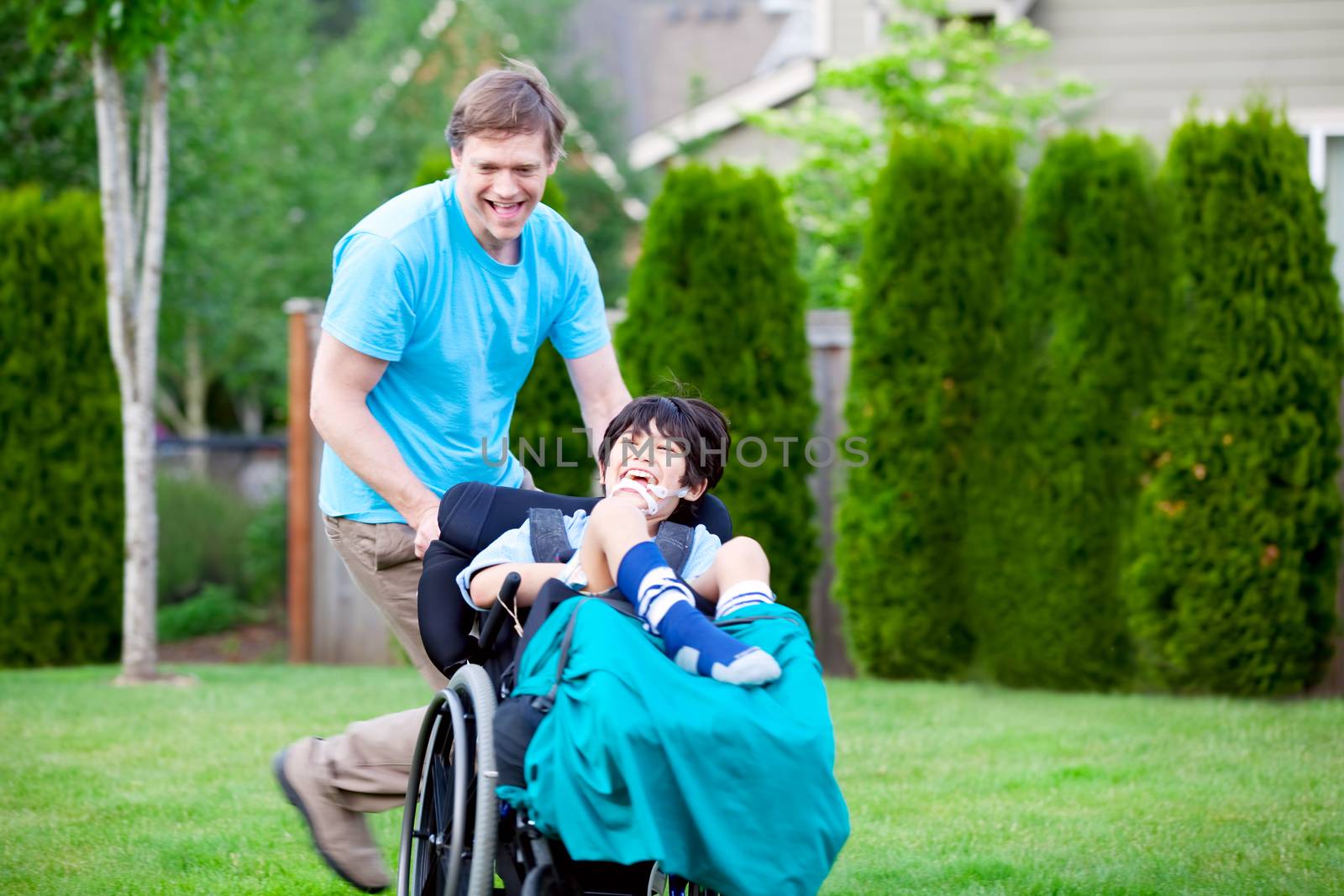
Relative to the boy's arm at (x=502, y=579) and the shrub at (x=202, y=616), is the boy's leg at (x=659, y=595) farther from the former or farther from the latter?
the shrub at (x=202, y=616)

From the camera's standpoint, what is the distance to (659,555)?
2514 mm

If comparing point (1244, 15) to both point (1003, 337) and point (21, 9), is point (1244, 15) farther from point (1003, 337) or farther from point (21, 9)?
point (21, 9)

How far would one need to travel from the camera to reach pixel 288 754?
3074 mm

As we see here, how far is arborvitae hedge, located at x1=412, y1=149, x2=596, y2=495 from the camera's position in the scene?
6.79 metres

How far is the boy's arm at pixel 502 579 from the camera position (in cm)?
266

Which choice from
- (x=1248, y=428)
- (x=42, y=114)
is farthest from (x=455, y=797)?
(x=42, y=114)

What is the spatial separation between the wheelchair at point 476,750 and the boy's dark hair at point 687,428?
0.11 m

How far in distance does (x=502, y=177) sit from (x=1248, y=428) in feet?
14.0

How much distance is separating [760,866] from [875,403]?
4.48 m

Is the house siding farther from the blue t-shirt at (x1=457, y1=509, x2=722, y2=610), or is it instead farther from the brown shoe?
the brown shoe

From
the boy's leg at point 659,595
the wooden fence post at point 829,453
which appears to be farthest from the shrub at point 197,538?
the boy's leg at point 659,595

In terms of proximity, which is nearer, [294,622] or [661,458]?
[661,458]

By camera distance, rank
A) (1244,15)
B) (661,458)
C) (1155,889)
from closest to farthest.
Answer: (661,458) < (1155,889) < (1244,15)

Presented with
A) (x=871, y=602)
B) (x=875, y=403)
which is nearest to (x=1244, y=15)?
(x=875, y=403)
